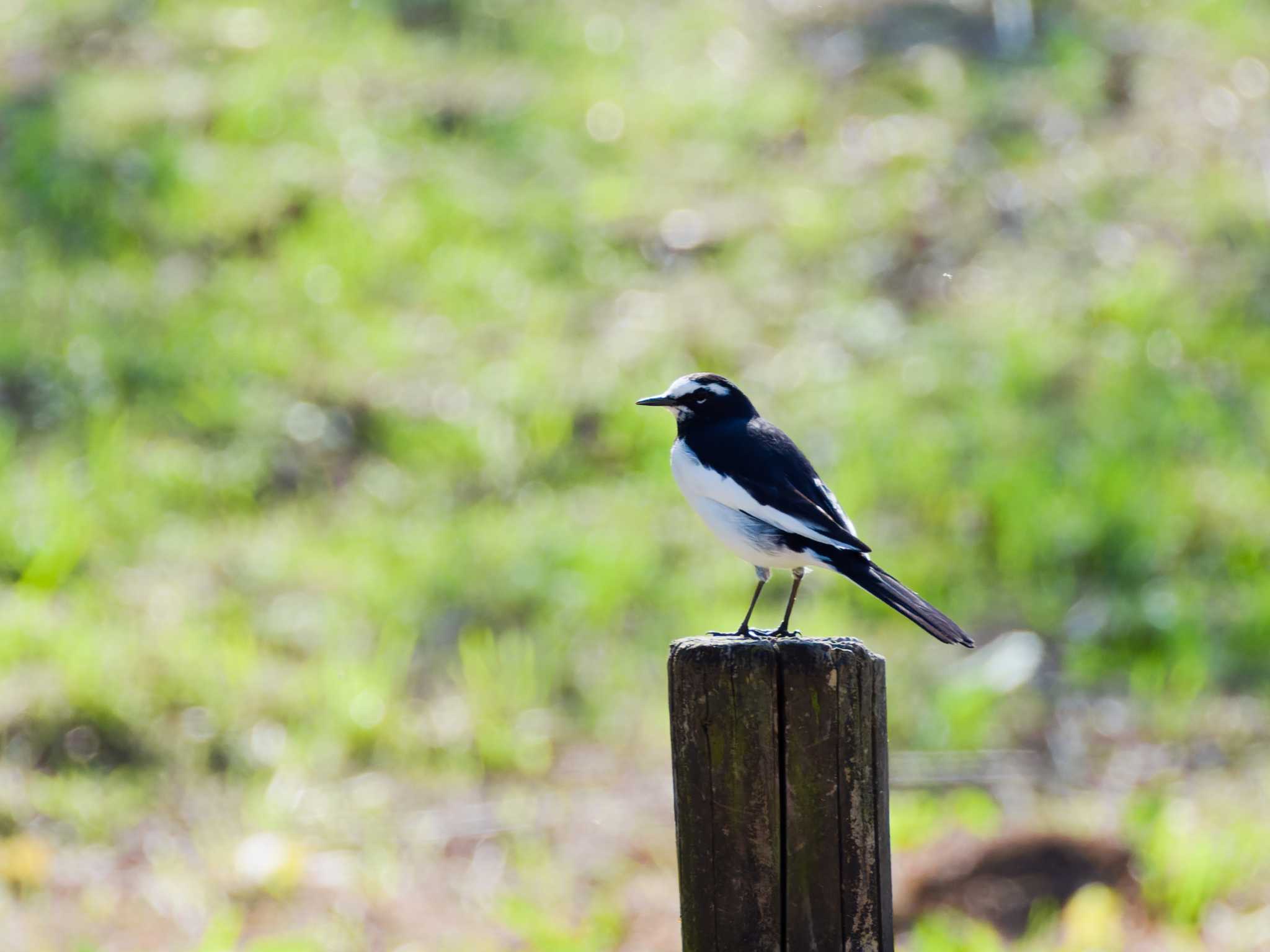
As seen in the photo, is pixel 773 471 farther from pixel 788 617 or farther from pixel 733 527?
pixel 788 617

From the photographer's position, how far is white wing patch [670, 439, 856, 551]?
10.4ft

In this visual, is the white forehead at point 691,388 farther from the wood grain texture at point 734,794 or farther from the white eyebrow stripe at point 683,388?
the wood grain texture at point 734,794

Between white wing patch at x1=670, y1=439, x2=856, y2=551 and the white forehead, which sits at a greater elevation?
the white forehead

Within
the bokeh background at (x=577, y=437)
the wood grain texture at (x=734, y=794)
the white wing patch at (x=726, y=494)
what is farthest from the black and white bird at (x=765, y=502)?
the bokeh background at (x=577, y=437)

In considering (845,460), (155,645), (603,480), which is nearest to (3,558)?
(155,645)

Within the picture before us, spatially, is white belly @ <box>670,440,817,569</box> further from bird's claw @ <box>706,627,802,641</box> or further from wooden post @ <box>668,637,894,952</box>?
wooden post @ <box>668,637,894,952</box>

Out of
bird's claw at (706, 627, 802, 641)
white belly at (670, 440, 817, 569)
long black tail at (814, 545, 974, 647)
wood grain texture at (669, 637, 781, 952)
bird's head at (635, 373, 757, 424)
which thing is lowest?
wood grain texture at (669, 637, 781, 952)

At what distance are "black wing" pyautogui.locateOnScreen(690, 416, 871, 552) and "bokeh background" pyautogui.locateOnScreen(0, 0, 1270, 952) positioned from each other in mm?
1869

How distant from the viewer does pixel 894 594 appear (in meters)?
2.91

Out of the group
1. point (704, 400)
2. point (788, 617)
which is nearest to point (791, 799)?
point (788, 617)

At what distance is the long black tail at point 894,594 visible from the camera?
8.82 ft

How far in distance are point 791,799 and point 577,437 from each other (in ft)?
19.6

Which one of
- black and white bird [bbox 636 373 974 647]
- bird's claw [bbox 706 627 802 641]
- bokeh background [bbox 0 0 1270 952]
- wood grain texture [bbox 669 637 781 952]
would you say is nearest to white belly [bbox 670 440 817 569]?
black and white bird [bbox 636 373 974 647]

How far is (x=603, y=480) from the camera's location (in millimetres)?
8023
